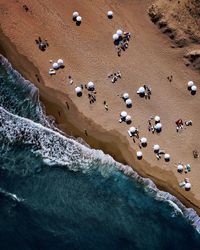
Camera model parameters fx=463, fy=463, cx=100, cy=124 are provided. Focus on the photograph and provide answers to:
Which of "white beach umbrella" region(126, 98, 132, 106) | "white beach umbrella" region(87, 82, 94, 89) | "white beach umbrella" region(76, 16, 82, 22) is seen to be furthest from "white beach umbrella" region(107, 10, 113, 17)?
"white beach umbrella" region(126, 98, 132, 106)

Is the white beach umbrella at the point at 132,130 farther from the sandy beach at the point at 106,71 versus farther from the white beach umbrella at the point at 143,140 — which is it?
the white beach umbrella at the point at 143,140

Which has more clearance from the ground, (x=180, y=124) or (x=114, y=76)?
(x=114, y=76)

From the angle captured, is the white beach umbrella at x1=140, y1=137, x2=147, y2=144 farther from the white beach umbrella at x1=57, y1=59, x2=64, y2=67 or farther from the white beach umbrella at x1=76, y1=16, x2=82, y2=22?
the white beach umbrella at x1=76, y1=16, x2=82, y2=22

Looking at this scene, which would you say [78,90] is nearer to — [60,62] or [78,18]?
[60,62]

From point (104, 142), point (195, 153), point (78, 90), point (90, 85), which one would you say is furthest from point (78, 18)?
point (195, 153)

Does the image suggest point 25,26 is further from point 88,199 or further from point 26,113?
point 88,199

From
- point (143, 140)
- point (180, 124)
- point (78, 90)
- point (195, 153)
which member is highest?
point (180, 124)

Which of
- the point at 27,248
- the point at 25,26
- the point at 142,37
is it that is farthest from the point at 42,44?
the point at 27,248
